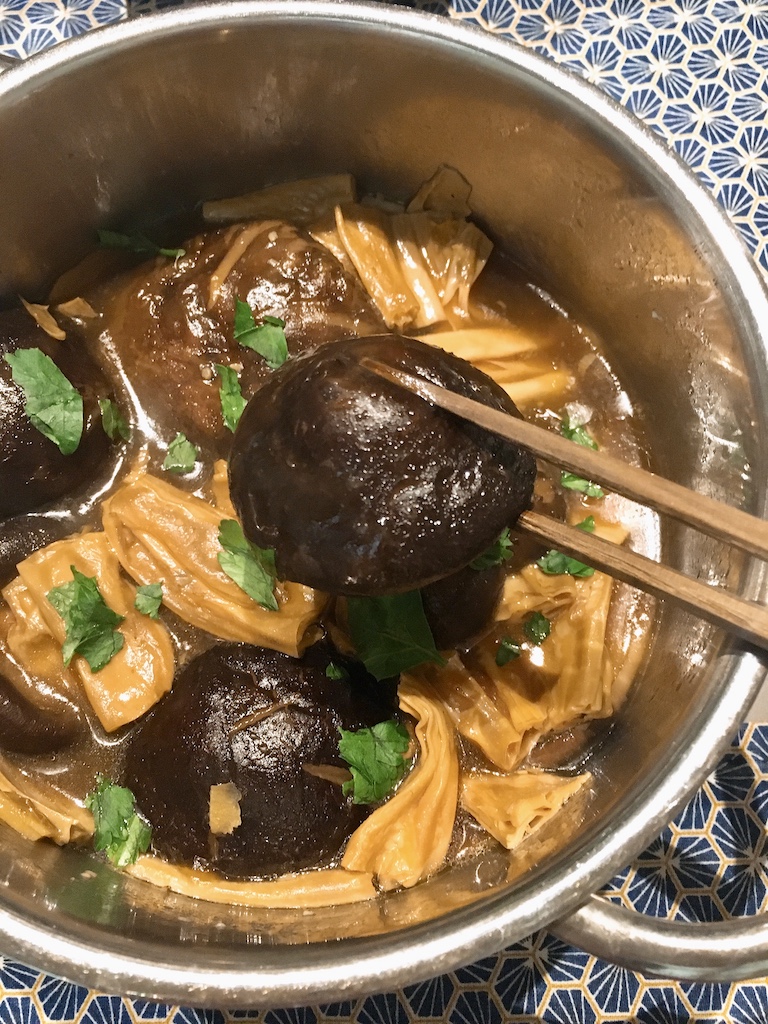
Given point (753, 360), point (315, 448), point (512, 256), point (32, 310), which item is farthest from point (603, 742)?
point (32, 310)

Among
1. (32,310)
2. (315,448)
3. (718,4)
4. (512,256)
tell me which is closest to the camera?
(315,448)

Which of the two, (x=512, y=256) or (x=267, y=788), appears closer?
(x=267, y=788)

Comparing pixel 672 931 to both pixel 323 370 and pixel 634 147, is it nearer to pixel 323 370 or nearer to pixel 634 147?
pixel 323 370

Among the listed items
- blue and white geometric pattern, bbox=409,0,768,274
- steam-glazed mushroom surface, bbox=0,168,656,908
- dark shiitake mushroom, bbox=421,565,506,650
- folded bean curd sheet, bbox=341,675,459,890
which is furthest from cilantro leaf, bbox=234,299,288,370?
blue and white geometric pattern, bbox=409,0,768,274

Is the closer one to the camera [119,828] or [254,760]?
[254,760]

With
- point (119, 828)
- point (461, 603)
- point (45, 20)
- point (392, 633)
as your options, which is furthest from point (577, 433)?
point (45, 20)

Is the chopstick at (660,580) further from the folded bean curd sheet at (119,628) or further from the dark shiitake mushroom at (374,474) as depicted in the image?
the folded bean curd sheet at (119,628)

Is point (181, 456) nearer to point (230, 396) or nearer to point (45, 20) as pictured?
point (230, 396)
